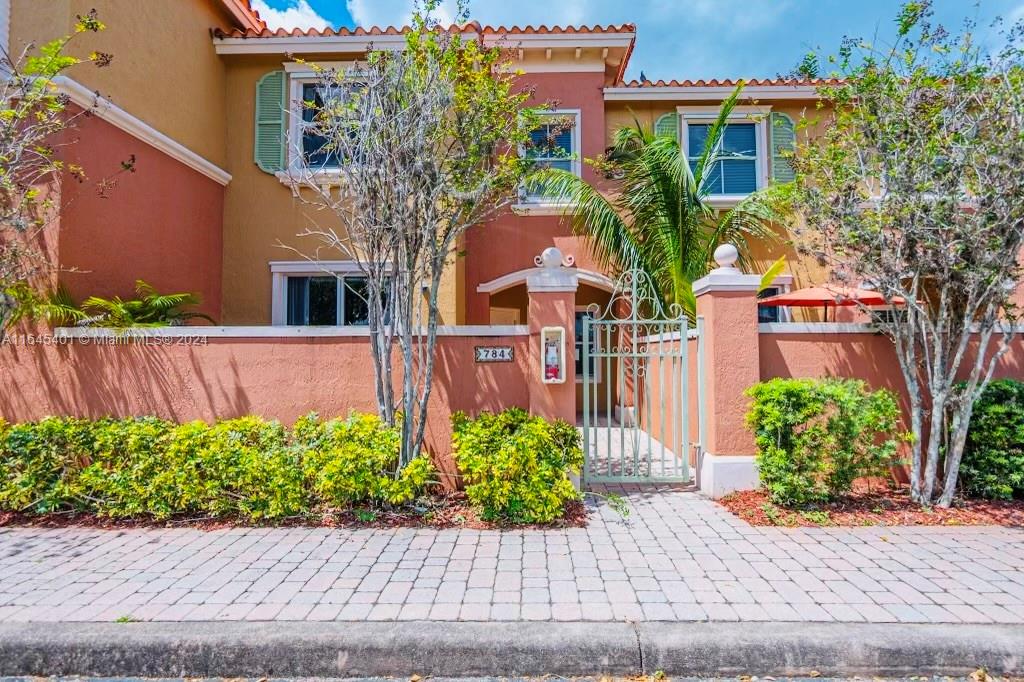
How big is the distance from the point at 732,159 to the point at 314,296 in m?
7.95

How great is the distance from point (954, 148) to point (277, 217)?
352 inches

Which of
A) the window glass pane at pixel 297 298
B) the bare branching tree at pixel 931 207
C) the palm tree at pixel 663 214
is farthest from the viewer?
the window glass pane at pixel 297 298

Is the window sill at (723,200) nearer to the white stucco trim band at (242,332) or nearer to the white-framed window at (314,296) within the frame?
the white stucco trim band at (242,332)

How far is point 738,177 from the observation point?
10.6 meters

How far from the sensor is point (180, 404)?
20.4ft

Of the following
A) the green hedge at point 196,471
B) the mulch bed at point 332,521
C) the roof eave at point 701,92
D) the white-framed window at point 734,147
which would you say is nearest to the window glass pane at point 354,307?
the green hedge at point 196,471

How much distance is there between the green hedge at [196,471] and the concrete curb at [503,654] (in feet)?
6.26

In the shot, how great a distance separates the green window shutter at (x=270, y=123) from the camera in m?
9.41

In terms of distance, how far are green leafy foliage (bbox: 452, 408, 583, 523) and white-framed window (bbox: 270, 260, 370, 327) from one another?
457cm

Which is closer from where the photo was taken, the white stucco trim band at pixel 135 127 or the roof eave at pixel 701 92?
the white stucco trim band at pixel 135 127

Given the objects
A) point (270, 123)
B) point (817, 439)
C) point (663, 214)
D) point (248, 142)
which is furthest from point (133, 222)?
point (817, 439)

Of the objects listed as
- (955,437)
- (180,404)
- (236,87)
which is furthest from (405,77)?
(955,437)

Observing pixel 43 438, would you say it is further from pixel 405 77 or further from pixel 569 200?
pixel 569 200

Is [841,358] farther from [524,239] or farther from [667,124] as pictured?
[667,124]
